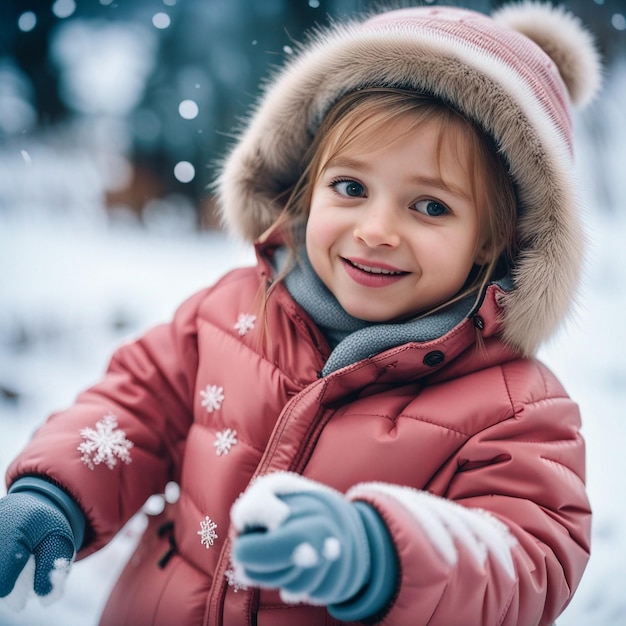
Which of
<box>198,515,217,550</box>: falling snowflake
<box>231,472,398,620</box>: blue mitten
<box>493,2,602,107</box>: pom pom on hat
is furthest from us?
<box>493,2,602,107</box>: pom pom on hat

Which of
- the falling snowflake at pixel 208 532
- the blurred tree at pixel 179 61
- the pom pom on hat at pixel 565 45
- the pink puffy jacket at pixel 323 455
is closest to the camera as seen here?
the pink puffy jacket at pixel 323 455

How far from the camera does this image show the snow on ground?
129 centimetres

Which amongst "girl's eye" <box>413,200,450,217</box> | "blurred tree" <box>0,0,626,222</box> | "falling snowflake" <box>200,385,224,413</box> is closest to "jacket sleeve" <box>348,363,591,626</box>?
"girl's eye" <box>413,200,450,217</box>

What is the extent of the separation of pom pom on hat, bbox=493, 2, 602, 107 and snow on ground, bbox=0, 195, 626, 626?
41cm

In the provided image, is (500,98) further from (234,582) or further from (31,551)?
(31,551)

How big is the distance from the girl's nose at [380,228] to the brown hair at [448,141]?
90 millimetres

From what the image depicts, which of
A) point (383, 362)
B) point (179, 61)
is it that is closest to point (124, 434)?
point (383, 362)

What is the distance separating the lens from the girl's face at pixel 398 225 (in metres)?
0.83

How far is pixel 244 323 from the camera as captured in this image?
38.7 inches

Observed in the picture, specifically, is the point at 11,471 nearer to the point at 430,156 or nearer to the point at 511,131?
the point at 430,156

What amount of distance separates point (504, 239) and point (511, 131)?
0.51ft

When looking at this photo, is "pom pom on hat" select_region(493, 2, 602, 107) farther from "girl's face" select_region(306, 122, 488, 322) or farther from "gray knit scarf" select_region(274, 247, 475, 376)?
"gray knit scarf" select_region(274, 247, 475, 376)

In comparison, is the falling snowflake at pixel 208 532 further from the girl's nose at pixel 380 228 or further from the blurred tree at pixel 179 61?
the blurred tree at pixel 179 61

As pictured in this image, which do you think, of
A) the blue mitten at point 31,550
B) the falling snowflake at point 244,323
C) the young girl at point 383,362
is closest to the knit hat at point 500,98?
the young girl at point 383,362
